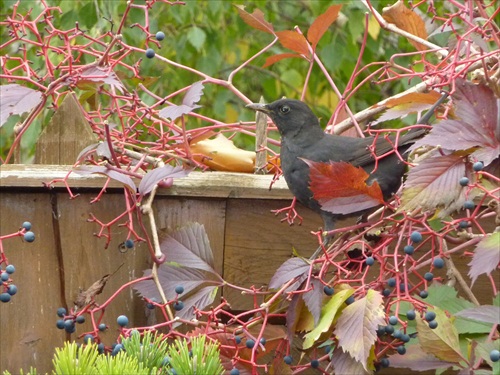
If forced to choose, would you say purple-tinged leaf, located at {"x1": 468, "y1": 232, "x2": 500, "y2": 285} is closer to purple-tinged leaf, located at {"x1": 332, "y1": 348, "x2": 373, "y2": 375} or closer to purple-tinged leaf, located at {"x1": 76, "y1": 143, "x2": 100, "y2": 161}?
purple-tinged leaf, located at {"x1": 332, "y1": 348, "x2": 373, "y2": 375}

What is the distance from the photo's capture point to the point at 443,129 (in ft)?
4.93

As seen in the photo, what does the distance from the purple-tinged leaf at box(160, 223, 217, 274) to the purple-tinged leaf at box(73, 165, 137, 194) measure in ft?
0.45

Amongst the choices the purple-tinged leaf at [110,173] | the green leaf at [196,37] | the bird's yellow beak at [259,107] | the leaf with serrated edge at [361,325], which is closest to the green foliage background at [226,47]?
the green leaf at [196,37]

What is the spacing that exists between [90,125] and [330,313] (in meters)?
0.86

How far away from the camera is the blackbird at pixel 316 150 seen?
1930mm

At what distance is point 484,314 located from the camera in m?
1.45

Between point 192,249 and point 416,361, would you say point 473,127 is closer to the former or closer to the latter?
point 416,361

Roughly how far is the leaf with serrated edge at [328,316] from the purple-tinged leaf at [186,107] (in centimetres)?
48

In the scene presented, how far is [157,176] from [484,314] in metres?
0.71

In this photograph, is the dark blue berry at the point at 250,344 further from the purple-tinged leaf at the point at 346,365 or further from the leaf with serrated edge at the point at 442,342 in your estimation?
the leaf with serrated edge at the point at 442,342

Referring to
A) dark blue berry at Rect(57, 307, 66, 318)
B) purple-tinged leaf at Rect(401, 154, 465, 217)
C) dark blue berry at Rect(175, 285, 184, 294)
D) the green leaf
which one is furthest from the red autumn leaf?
the green leaf

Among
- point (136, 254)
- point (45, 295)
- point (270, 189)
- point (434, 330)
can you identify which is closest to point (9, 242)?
point (45, 295)

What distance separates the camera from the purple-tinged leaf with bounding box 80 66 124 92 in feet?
5.82

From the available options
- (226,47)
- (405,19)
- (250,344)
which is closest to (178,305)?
(250,344)
